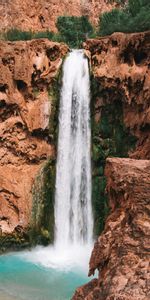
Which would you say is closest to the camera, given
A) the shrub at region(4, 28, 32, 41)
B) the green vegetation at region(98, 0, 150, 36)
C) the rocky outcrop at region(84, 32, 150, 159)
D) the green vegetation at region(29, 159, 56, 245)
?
the rocky outcrop at region(84, 32, 150, 159)

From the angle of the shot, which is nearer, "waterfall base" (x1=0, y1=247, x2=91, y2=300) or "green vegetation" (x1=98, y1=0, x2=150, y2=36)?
"waterfall base" (x1=0, y1=247, x2=91, y2=300)

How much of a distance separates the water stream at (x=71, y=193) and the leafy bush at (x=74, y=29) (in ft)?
42.3

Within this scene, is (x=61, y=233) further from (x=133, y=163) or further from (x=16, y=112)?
(x=133, y=163)

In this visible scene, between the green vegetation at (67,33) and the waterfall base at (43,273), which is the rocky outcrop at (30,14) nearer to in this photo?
the green vegetation at (67,33)

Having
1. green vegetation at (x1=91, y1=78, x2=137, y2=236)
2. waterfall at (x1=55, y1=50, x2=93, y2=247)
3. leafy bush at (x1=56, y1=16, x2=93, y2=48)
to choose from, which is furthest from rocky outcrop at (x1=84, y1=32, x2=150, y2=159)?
leafy bush at (x1=56, y1=16, x2=93, y2=48)

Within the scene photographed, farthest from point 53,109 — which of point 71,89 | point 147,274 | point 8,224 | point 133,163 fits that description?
point 147,274

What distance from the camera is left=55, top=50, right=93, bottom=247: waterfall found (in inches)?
657

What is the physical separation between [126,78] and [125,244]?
13.4 metres

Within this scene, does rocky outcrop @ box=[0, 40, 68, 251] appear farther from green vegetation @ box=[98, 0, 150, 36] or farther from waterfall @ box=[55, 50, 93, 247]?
green vegetation @ box=[98, 0, 150, 36]

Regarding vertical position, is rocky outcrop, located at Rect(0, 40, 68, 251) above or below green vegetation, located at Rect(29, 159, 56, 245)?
above

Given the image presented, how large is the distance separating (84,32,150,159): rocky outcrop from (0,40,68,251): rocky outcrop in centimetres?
212

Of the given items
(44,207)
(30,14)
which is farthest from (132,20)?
(30,14)

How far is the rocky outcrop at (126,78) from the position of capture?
15562mm

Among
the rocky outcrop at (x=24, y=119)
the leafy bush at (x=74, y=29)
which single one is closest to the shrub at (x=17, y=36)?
the leafy bush at (x=74, y=29)
